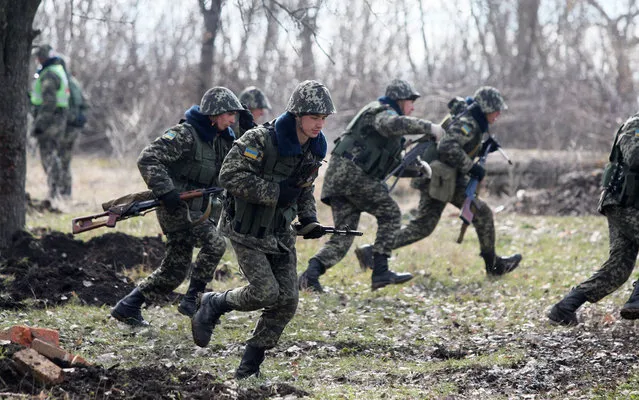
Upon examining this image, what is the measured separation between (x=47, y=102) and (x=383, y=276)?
23.4 ft

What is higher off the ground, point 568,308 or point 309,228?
point 309,228

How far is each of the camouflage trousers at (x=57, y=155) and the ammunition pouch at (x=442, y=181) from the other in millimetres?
6962

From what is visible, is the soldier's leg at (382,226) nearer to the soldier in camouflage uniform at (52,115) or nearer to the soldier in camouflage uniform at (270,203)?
the soldier in camouflage uniform at (270,203)

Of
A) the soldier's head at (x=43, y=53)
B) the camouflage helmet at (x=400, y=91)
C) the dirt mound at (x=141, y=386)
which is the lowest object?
the dirt mound at (x=141, y=386)

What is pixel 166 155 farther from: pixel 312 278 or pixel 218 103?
pixel 312 278

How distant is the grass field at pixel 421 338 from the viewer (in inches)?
227

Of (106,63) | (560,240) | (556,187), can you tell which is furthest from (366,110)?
(106,63)

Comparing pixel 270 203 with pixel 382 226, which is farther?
pixel 382 226

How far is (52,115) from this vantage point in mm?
13539

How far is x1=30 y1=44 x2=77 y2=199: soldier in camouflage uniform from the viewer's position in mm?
13273

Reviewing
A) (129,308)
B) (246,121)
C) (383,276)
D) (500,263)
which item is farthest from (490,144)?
(129,308)

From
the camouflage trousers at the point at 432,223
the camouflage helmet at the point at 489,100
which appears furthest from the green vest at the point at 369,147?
the camouflage helmet at the point at 489,100

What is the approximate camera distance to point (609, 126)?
1778 centimetres

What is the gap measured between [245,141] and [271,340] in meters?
1.35
